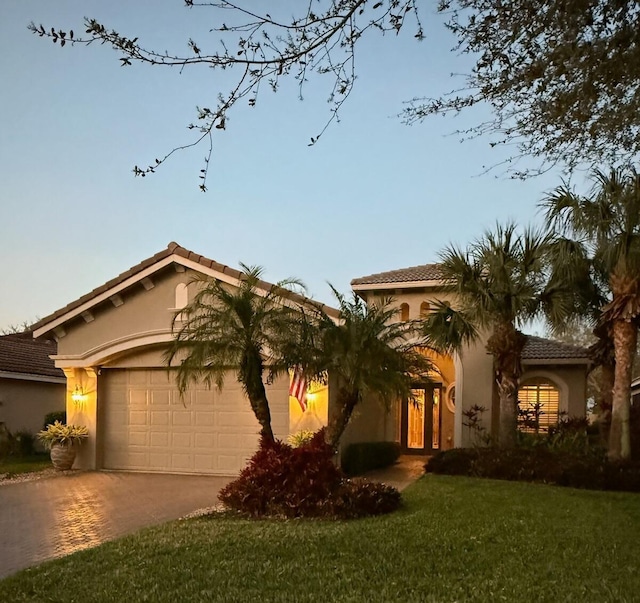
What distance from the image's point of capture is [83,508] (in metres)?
11.4

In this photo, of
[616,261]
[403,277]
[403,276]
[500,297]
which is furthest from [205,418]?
[616,261]

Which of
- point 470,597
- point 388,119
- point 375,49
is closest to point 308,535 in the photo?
point 470,597

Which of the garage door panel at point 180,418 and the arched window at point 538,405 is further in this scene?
the arched window at point 538,405

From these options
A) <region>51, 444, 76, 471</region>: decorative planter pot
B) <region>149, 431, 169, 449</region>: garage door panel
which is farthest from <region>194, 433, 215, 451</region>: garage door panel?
<region>51, 444, 76, 471</region>: decorative planter pot

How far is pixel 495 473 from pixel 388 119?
30.7 ft

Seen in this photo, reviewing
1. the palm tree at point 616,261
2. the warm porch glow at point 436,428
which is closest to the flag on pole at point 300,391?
the palm tree at point 616,261

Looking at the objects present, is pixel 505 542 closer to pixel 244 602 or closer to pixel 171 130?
pixel 244 602

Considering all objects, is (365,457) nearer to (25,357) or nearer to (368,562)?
(368,562)

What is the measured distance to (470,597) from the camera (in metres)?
6.18

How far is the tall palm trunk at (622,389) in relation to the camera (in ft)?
45.4

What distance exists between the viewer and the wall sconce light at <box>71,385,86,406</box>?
54.4 ft

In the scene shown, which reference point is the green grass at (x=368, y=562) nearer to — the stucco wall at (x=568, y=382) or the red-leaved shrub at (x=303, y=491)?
the red-leaved shrub at (x=303, y=491)

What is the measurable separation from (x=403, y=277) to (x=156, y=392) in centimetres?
725

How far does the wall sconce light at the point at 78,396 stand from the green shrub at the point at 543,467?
8.30 metres
